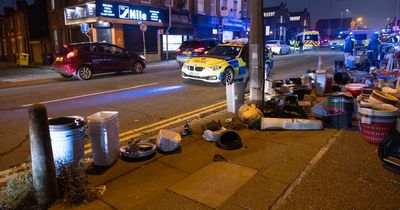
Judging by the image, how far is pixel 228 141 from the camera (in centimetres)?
527

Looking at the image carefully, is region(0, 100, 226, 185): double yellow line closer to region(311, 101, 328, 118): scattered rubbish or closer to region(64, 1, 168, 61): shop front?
region(311, 101, 328, 118): scattered rubbish

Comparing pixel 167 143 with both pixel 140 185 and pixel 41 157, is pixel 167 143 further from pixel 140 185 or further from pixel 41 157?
pixel 41 157

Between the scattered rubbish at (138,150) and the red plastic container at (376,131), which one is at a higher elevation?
the red plastic container at (376,131)

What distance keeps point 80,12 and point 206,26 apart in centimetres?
1350

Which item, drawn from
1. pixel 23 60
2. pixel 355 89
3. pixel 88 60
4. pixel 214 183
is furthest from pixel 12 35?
pixel 214 183

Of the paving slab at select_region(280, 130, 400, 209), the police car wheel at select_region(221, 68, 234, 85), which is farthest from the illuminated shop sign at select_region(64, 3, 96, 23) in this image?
the paving slab at select_region(280, 130, 400, 209)

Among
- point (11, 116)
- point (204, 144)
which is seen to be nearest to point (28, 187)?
point (204, 144)

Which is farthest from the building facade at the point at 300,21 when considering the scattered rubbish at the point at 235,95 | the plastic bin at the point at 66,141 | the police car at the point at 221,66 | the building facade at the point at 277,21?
the plastic bin at the point at 66,141

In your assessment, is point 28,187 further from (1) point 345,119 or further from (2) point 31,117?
(1) point 345,119

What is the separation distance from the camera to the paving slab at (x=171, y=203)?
3.35 m

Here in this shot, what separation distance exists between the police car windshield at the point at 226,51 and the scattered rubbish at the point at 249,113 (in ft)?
19.0

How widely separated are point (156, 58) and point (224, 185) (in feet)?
78.9

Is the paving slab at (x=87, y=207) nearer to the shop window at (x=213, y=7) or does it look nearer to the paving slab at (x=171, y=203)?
the paving slab at (x=171, y=203)

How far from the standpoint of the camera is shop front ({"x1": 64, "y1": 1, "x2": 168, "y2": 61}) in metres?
22.2
